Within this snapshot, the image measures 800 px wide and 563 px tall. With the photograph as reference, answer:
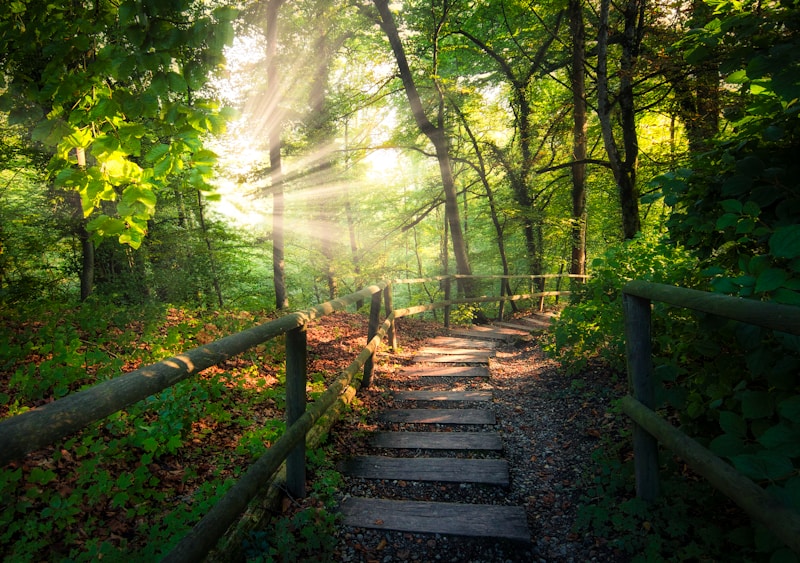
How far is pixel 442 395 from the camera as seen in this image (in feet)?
16.5

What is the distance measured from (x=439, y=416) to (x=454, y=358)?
2.34 m

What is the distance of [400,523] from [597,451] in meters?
1.72

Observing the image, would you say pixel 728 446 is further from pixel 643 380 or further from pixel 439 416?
pixel 439 416

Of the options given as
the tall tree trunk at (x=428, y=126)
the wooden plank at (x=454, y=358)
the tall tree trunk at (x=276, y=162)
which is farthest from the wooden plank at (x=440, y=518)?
the tall tree trunk at (x=428, y=126)

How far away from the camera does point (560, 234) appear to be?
14945 mm

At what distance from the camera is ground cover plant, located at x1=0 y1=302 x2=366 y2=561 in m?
2.51

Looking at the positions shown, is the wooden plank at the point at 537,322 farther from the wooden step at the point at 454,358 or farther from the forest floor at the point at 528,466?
the forest floor at the point at 528,466

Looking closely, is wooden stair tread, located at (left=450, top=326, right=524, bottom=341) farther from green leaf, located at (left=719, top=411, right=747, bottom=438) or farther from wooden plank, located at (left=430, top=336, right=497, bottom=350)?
green leaf, located at (left=719, top=411, right=747, bottom=438)

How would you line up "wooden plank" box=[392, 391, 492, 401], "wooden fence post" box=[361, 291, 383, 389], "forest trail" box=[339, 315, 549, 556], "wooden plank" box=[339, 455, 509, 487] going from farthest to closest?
"wooden fence post" box=[361, 291, 383, 389] → "wooden plank" box=[392, 391, 492, 401] → "wooden plank" box=[339, 455, 509, 487] → "forest trail" box=[339, 315, 549, 556]

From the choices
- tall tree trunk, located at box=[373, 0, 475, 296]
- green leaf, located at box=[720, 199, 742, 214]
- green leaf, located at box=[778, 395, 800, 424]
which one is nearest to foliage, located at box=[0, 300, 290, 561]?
green leaf, located at box=[778, 395, 800, 424]

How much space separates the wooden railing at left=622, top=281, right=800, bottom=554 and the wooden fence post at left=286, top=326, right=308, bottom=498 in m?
2.23

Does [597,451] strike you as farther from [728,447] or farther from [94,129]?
[94,129]

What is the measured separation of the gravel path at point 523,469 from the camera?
8.38ft

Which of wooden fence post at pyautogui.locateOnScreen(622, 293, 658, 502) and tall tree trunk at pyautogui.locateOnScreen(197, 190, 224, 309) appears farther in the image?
tall tree trunk at pyautogui.locateOnScreen(197, 190, 224, 309)
